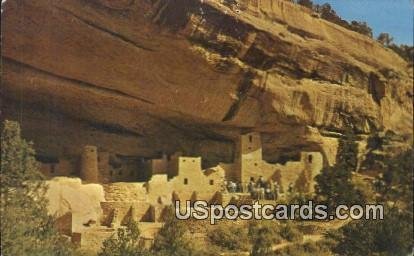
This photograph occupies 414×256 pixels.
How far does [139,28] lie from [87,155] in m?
2.01

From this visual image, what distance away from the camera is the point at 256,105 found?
10.8 m

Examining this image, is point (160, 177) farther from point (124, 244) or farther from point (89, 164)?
point (124, 244)

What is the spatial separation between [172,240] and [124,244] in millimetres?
577

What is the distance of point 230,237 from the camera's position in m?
9.64

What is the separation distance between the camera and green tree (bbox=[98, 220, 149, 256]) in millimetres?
8977

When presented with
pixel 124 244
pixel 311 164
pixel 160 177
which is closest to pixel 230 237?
pixel 124 244

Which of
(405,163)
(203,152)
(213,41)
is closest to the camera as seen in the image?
(405,163)

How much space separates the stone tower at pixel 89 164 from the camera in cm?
1105

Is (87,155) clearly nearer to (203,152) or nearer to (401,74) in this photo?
(203,152)

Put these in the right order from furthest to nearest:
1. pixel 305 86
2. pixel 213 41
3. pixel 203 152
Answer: pixel 203 152 < pixel 305 86 < pixel 213 41

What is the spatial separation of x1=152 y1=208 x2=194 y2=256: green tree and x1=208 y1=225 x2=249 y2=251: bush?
339 millimetres

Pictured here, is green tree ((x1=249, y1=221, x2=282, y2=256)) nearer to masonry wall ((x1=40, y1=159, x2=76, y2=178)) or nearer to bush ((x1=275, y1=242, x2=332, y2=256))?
bush ((x1=275, y1=242, x2=332, y2=256))

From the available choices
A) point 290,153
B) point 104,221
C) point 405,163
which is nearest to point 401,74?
point 405,163

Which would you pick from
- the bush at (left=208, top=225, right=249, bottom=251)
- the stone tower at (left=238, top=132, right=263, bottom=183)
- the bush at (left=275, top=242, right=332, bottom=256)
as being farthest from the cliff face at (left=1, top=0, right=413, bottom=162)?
the bush at (left=208, top=225, right=249, bottom=251)
